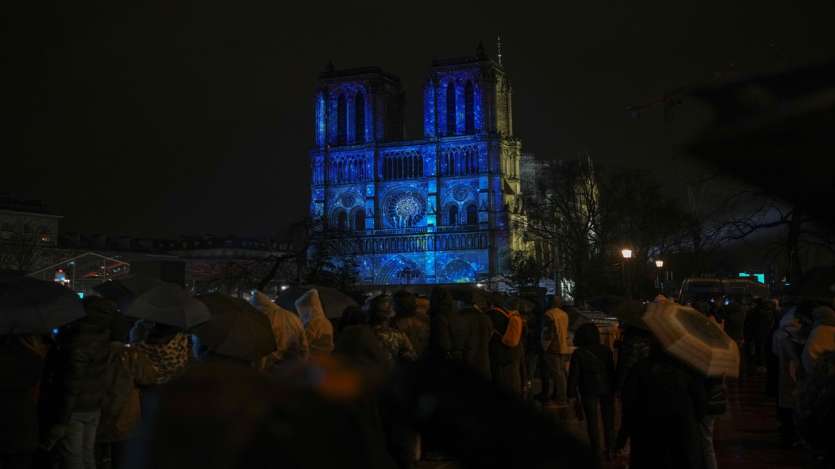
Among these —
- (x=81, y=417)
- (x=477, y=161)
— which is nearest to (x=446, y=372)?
(x=81, y=417)

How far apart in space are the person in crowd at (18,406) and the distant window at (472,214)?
69.5 meters

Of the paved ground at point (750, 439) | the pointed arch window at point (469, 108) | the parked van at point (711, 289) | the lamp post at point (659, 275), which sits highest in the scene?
the pointed arch window at point (469, 108)

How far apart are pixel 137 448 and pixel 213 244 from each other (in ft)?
391

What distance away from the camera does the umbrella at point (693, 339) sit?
18.9 feet

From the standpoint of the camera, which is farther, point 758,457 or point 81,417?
point 758,457

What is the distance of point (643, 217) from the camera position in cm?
4706

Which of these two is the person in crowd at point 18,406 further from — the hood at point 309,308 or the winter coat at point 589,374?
the winter coat at point 589,374

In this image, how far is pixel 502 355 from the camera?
12234mm

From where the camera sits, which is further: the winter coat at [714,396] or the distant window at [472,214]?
the distant window at [472,214]

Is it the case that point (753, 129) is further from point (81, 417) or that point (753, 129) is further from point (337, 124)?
point (337, 124)

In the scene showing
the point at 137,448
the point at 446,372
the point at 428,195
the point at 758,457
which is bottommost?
the point at 758,457

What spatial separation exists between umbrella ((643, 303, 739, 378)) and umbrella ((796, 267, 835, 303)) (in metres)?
6.93

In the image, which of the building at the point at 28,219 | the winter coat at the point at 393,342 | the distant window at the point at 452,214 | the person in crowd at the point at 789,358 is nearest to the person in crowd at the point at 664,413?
the winter coat at the point at 393,342

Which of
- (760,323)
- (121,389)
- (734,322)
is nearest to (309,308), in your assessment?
(121,389)
